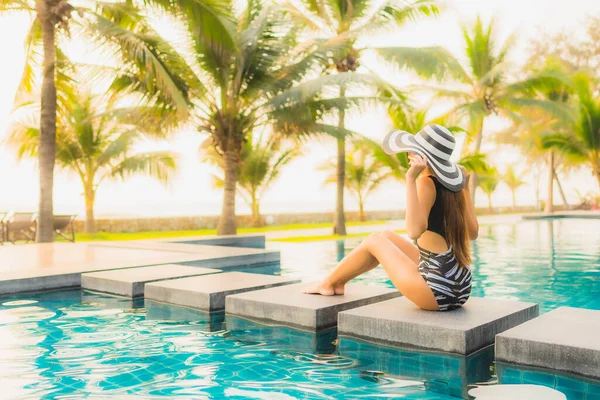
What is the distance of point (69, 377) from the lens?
3.38m

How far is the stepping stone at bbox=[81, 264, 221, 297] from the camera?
6.15 meters

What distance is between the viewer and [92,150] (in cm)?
1897

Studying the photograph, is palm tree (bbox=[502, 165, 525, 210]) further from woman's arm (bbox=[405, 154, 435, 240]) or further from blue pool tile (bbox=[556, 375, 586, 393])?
blue pool tile (bbox=[556, 375, 586, 393])

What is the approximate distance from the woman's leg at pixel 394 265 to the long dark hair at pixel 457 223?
0.32 metres

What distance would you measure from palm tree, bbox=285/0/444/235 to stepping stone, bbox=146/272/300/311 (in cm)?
961

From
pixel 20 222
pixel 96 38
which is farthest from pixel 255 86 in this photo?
pixel 20 222

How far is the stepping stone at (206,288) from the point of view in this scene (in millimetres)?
5336

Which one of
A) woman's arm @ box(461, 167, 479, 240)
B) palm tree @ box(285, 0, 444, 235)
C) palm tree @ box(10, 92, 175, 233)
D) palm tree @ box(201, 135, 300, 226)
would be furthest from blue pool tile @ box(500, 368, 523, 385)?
palm tree @ box(201, 135, 300, 226)

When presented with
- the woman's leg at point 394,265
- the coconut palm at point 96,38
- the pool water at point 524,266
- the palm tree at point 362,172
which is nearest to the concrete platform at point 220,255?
the pool water at point 524,266

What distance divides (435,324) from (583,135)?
2360cm

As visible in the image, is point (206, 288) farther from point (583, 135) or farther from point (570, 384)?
point (583, 135)

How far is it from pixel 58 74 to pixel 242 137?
4479mm

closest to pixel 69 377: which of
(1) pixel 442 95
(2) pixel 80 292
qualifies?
(2) pixel 80 292

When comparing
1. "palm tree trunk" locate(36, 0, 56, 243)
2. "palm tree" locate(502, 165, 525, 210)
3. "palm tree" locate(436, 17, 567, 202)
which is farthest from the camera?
"palm tree" locate(502, 165, 525, 210)
